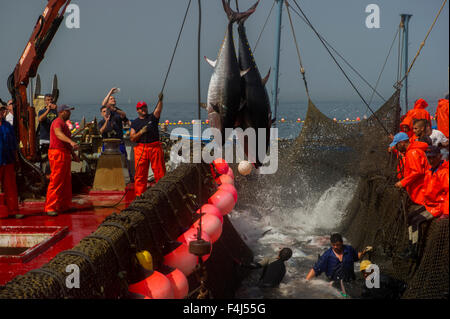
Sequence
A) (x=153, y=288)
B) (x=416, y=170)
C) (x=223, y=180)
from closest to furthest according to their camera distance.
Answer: (x=153, y=288) → (x=416, y=170) → (x=223, y=180)

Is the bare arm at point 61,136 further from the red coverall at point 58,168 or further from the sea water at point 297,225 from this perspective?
the sea water at point 297,225

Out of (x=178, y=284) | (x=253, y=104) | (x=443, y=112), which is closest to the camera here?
(x=178, y=284)

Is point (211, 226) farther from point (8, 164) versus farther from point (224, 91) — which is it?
point (8, 164)

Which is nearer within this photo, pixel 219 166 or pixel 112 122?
pixel 219 166

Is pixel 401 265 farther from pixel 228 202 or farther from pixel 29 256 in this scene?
pixel 29 256

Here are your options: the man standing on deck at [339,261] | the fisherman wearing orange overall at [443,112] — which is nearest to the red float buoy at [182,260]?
the man standing on deck at [339,261]

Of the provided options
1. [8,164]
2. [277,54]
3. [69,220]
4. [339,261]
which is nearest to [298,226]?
[339,261]

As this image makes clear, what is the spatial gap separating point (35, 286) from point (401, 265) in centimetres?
514

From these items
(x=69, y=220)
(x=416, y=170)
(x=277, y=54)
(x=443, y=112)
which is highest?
(x=277, y=54)

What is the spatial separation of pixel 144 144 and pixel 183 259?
342 cm

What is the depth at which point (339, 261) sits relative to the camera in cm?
692

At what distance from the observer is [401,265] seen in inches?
245

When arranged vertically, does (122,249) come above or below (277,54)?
below

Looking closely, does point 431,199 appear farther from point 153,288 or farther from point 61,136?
point 61,136
